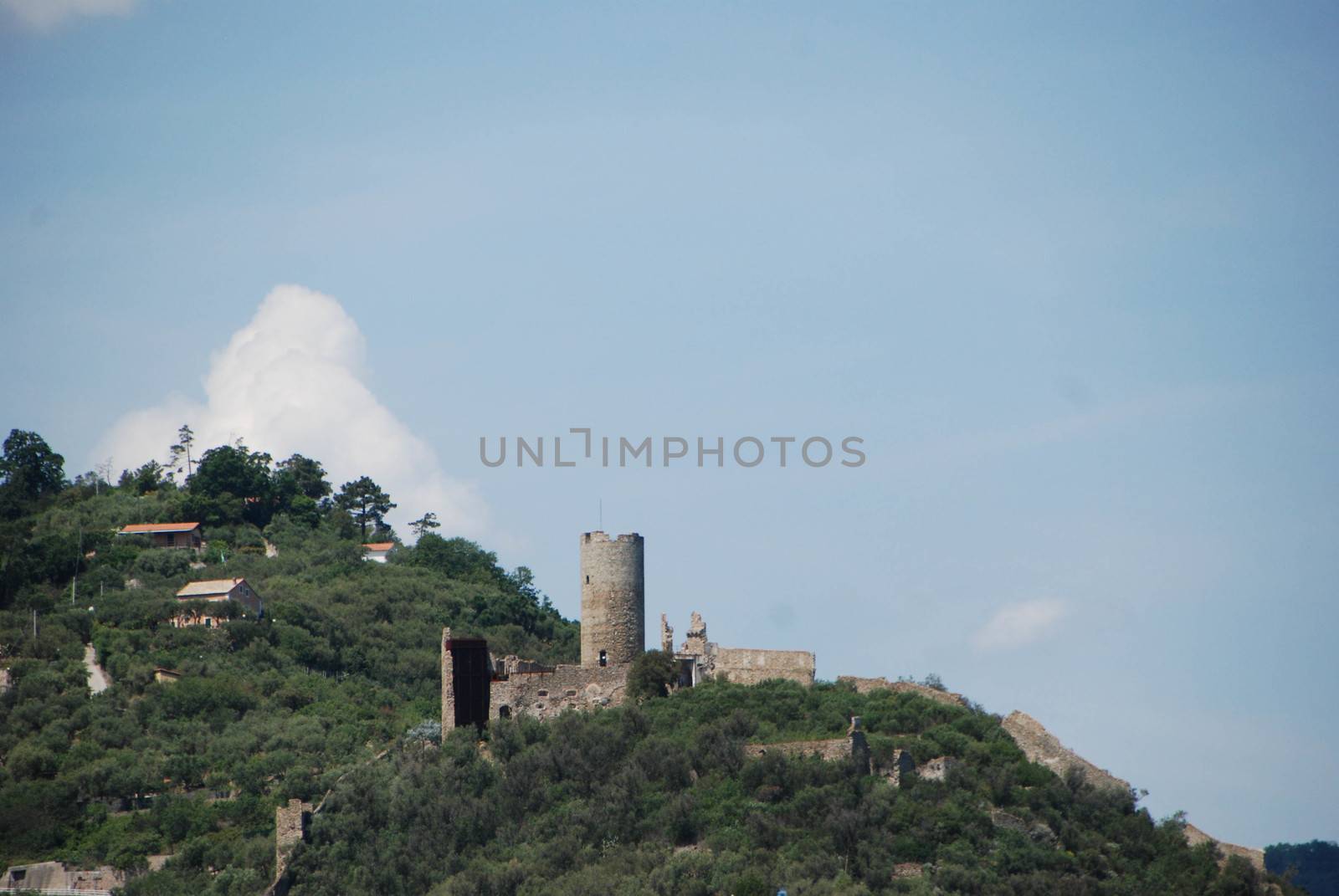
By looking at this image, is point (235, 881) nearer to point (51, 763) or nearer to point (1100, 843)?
point (51, 763)

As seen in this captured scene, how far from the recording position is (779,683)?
47.5 meters

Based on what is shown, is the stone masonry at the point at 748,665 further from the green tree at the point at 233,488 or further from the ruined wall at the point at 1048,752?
the green tree at the point at 233,488

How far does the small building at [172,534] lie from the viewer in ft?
261

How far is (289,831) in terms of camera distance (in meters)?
44.0

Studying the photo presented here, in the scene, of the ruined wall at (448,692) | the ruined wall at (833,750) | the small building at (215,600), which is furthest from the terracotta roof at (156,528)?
the ruined wall at (833,750)

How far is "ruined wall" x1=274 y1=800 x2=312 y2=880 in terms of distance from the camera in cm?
4359

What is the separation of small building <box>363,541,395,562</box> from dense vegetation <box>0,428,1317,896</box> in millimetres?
8483

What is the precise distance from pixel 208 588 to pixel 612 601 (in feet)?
85.6

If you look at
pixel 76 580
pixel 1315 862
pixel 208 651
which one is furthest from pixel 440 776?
pixel 1315 862

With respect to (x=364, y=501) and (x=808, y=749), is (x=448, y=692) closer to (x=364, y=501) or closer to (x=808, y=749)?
(x=808, y=749)

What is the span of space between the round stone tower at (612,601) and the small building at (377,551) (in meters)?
35.2

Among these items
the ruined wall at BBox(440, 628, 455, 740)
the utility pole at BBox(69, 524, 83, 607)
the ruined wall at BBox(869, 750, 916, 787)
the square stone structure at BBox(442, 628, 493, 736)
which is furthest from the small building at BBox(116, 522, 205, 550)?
the ruined wall at BBox(869, 750, 916, 787)

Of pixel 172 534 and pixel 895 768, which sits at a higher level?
pixel 172 534

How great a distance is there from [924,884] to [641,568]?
13.6 meters
